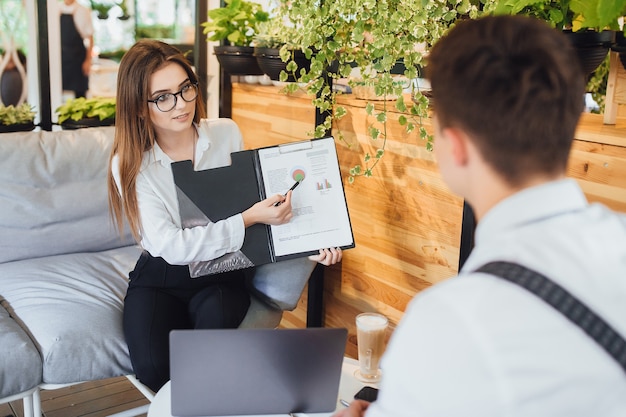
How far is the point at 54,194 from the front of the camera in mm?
2658

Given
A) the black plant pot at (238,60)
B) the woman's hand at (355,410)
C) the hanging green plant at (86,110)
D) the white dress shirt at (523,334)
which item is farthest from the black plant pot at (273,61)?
the white dress shirt at (523,334)

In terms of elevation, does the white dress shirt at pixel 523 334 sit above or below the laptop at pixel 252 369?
above

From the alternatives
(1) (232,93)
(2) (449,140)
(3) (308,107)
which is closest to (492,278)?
(2) (449,140)

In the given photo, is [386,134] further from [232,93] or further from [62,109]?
[62,109]

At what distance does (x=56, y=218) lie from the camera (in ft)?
8.67

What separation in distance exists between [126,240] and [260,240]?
32.9 inches

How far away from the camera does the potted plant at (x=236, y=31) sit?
9.84 feet

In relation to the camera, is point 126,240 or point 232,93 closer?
point 126,240

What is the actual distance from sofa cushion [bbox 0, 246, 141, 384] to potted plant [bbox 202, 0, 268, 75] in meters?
0.92

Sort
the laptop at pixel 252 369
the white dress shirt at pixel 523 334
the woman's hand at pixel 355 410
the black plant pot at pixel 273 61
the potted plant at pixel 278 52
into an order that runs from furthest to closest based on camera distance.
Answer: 1. the black plant pot at pixel 273 61
2. the potted plant at pixel 278 52
3. the laptop at pixel 252 369
4. the woman's hand at pixel 355 410
5. the white dress shirt at pixel 523 334

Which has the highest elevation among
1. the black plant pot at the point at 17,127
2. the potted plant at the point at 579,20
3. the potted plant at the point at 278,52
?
the potted plant at the point at 579,20

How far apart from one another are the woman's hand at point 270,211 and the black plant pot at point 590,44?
2.84ft

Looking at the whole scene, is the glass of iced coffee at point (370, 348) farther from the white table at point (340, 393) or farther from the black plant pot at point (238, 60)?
the black plant pot at point (238, 60)

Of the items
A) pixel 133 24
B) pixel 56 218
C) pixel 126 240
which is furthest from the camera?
pixel 133 24
